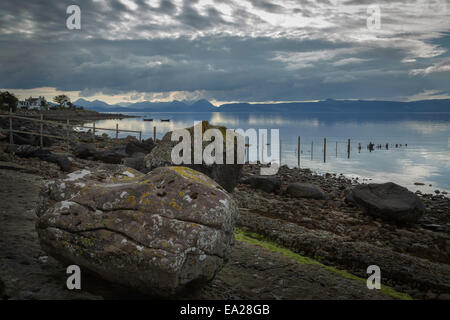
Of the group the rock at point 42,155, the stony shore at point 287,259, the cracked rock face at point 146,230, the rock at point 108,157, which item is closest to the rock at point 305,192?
the stony shore at point 287,259

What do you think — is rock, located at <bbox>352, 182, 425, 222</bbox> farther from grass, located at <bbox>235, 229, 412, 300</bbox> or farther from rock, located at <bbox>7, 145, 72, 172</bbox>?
rock, located at <bbox>7, 145, 72, 172</bbox>

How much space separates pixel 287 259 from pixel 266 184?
1135 centimetres

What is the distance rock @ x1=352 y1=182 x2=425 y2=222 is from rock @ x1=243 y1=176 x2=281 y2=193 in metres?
4.62

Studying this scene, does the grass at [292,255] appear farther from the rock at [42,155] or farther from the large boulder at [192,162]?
the rock at [42,155]

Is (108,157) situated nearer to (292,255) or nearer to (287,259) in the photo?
(292,255)

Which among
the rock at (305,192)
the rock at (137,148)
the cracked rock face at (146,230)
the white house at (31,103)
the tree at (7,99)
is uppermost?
the white house at (31,103)

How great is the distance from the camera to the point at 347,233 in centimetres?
1162

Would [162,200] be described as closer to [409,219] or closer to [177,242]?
[177,242]

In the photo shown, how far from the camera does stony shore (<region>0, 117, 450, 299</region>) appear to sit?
4.82 meters

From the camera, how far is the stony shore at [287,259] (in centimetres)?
482

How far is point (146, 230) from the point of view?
174 inches

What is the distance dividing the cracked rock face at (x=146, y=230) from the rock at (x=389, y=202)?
430 inches
